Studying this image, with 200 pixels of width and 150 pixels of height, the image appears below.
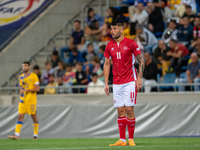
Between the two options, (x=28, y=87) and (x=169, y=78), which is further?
(x=169, y=78)

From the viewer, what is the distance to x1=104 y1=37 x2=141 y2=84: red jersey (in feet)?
26.3

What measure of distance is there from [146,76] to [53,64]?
14.1 feet

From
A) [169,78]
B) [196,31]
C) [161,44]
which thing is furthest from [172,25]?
[169,78]

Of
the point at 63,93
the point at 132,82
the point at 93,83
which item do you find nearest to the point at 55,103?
the point at 63,93

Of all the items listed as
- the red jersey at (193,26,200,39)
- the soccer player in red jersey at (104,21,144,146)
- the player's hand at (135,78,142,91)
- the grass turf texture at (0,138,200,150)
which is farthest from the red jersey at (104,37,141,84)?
the red jersey at (193,26,200,39)

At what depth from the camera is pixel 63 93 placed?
14586mm

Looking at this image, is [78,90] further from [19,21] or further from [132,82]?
[132,82]

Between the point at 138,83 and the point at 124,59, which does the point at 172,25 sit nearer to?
the point at 124,59

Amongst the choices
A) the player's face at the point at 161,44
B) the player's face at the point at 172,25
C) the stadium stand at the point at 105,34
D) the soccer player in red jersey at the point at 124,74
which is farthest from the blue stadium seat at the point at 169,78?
the soccer player in red jersey at the point at 124,74

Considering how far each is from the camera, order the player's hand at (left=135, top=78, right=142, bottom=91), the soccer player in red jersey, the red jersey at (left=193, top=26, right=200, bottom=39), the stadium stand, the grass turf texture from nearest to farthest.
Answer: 1. the grass turf texture
2. the player's hand at (left=135, top=78, right=142, bottom=91)
3. the soccer player in red jersey
4. the red jersey at (left=193, top=26, right=200, bottom=39)
5. the stadium stand

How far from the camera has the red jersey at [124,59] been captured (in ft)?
26.3

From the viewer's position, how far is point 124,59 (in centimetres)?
802

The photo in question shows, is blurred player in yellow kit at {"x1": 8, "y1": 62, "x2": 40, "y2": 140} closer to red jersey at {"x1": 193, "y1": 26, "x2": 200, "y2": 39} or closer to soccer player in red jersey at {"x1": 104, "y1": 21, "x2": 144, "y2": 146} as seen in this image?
soccer player in red jersey at {"x1": 104, "y1": 21, "x2": 144, "y2": 146}

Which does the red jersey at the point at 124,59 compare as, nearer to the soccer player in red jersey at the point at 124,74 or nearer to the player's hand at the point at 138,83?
the soccer player in red jersey at the point at 124,74
